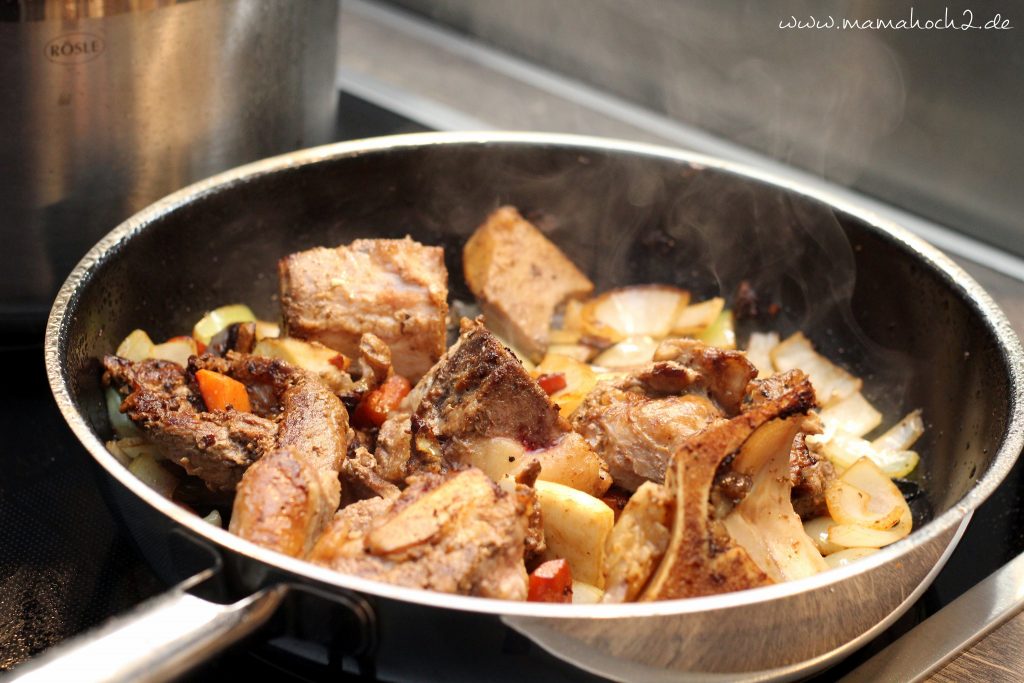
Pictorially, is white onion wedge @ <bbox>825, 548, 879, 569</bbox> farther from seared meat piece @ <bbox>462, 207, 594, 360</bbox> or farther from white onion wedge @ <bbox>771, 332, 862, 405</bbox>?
seared meat piece @ <bbox>462, 207, 594, 360</bbox>

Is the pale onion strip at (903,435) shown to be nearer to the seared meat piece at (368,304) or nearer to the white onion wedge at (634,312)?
the white onion wedge at (634,312)

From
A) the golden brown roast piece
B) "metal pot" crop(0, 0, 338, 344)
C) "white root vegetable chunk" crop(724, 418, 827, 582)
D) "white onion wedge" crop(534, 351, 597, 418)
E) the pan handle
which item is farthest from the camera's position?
"white onion wedge" crop(534, 351, 597, 418)

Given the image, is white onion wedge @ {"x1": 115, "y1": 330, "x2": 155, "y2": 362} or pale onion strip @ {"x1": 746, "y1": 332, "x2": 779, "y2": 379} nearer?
white onion wedge @ {"x1": 115, "y1": 330, "x2": 155, "y2": 362}

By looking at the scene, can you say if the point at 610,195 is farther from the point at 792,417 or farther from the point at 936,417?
the point at 792,417

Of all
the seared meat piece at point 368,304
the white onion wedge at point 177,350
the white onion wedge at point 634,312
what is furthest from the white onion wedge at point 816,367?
the white onion wedge at point 177,350

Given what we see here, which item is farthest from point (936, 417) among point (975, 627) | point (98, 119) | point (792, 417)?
point (98, 119)

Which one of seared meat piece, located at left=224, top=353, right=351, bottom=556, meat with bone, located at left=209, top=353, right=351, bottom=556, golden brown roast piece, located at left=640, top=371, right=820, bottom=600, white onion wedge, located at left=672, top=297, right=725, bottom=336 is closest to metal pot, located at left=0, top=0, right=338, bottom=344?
meat with bone, located at left=209, top=353, right=351, bottom=556
